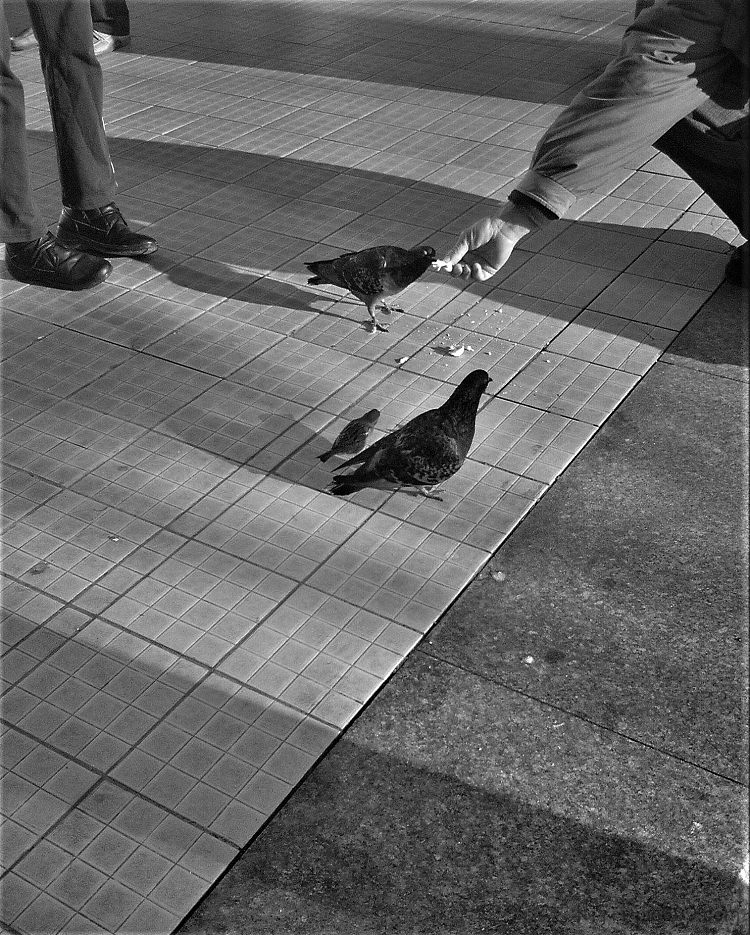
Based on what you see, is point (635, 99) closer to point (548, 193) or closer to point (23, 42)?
point (548, 193)

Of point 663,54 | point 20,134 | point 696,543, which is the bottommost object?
point 696,543

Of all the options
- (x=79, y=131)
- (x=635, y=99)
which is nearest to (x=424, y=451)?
(x=635, y=99)

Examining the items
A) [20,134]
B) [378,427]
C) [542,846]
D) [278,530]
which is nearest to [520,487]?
[378,427]

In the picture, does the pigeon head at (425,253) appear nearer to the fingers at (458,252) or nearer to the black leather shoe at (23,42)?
the fingers at (458,252)

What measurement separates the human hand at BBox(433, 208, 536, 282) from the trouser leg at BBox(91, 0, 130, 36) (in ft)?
21.9

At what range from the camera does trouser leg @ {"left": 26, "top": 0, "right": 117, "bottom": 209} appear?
564cm

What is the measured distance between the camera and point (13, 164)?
5.53 metres

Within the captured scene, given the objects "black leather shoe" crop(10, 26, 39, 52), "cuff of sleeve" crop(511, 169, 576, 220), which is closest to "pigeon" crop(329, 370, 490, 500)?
"cuff of sleeve" crop(511, 169, 576, 220)

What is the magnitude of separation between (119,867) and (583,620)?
1786 mm

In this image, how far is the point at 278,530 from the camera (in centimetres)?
414

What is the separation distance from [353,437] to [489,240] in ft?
3.25

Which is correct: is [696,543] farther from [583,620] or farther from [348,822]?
[348,822]

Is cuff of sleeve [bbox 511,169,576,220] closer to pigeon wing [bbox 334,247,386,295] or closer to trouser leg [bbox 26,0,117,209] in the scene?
pigeon wing [bbox 334,247,386,295]

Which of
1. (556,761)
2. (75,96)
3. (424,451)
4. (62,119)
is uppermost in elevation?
(75,96)
